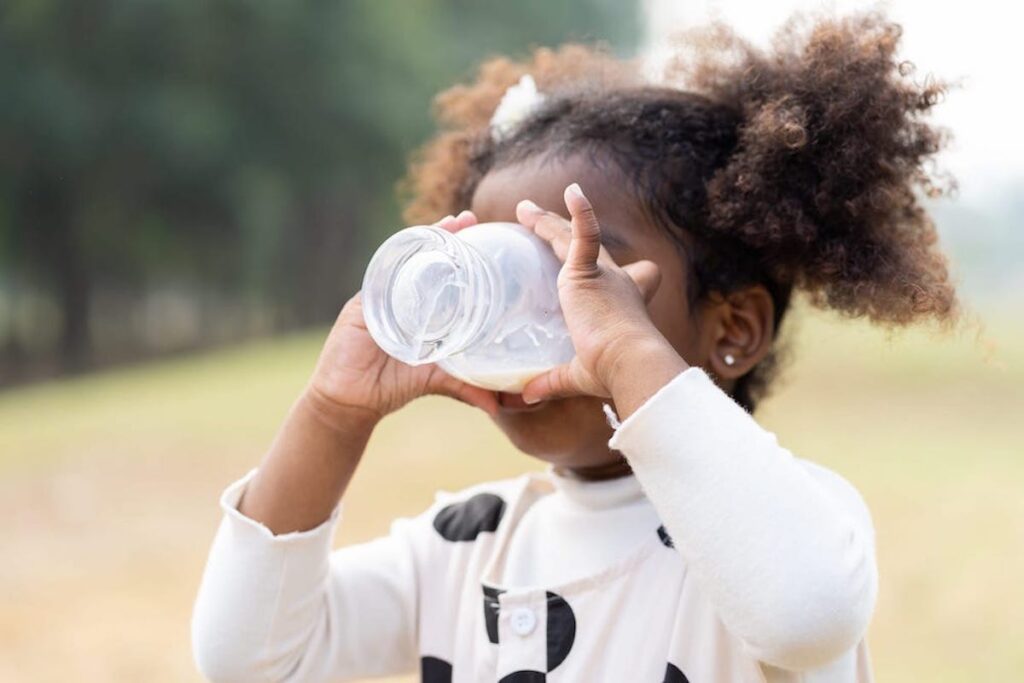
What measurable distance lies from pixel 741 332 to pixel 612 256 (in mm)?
173

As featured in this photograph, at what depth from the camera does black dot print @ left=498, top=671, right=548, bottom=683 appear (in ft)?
3.46

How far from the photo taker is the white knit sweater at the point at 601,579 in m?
0.86

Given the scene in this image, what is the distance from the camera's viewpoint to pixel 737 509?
86 centimetres

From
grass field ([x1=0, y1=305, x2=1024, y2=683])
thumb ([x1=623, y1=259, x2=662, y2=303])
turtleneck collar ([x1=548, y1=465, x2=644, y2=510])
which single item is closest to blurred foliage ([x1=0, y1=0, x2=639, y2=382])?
grass field ([x1=0, y1=305, x2=1024, y2=683])

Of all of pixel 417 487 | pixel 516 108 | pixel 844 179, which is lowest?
pixel 844 179

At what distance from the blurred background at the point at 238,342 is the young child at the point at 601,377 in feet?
0.37

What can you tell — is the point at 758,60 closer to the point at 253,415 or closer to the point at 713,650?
the point at 713,650

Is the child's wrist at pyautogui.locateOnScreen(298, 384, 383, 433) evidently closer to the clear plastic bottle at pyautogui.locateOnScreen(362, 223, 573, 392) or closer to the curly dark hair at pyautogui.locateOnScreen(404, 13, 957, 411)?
the clear plastic bottle at pyautogui.locateOnScreen(362, 223, 573, 392)

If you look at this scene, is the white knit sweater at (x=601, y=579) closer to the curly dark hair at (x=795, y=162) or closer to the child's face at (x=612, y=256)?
the child's face at (x=612, y=256)

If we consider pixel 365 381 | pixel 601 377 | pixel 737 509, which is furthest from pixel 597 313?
pixel 365 381

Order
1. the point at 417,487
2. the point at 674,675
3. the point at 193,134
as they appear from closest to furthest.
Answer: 1. the point at 674,675
2. the point at 417,487
3. the point at 193,134

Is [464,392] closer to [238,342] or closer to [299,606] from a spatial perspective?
[299,606]

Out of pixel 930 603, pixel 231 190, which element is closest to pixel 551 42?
pixel 231 190

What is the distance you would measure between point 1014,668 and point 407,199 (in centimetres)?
146
